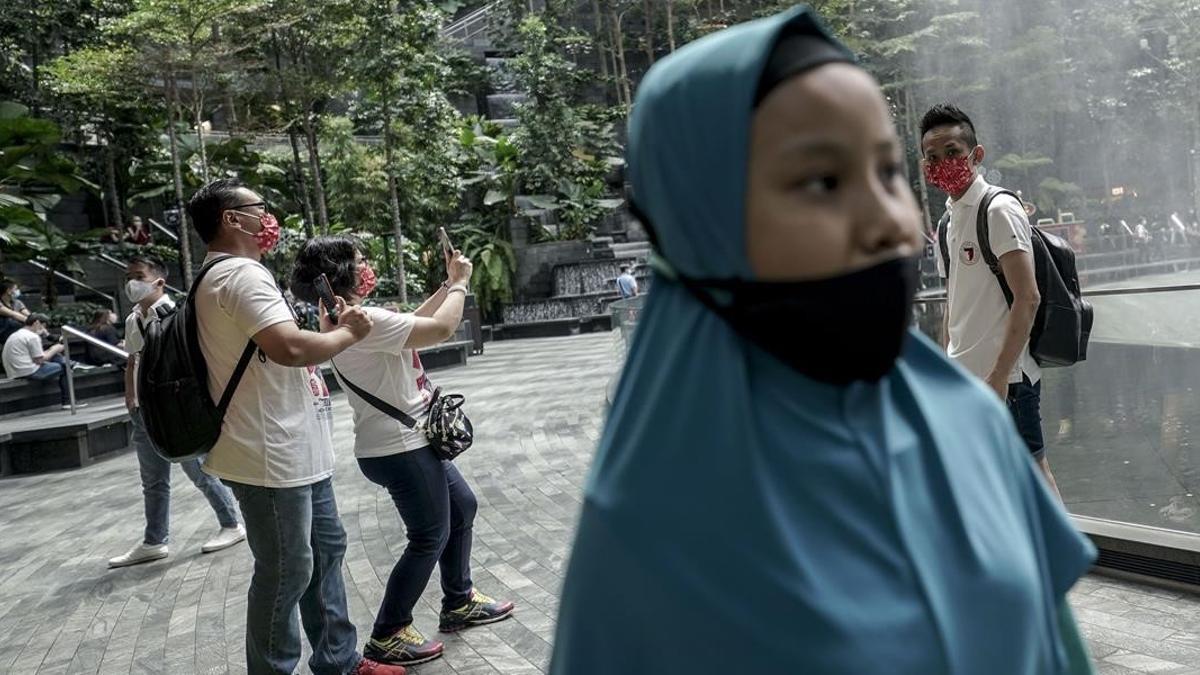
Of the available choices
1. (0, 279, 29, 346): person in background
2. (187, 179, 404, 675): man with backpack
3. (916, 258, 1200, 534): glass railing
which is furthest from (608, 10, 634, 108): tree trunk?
(187, 179, 404, 675): man with backpack

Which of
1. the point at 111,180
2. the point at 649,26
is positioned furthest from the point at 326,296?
the point at 649,26

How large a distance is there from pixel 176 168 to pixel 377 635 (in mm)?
18513

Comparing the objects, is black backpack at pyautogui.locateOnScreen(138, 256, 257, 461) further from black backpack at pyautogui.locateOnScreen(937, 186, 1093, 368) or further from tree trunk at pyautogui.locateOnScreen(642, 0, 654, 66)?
tree trunk at pyautogui.locateOnScreen(642, 0, 654, 66)

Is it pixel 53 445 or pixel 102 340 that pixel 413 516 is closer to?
pixel 53 445

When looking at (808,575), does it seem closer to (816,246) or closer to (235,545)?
(816,246)

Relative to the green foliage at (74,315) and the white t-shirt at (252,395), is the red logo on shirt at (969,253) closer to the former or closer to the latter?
the white t-shirt at (252,395)

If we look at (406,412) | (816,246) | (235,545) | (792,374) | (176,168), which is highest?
(176,168)

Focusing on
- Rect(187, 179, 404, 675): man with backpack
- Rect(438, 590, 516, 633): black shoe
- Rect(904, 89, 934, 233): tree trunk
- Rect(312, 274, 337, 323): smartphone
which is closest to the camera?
Rect(187, 179, 404, 675): man with backpack

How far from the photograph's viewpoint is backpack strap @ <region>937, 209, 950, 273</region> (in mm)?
4152

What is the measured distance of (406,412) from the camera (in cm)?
407

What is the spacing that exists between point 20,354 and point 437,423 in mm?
11597

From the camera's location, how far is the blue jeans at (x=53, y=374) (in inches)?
539

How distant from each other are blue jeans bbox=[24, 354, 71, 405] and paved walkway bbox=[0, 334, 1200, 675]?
3.74 meters

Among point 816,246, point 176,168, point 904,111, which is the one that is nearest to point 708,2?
point 904,111
